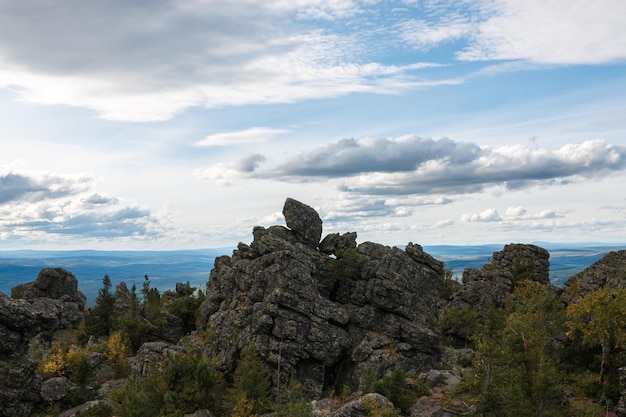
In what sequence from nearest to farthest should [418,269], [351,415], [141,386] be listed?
1. [351,415]
2. [141,386]
3. [418,269]

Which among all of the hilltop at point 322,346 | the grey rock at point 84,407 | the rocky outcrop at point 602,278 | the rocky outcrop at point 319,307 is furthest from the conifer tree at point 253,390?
the rocky outcrop at point 602,278

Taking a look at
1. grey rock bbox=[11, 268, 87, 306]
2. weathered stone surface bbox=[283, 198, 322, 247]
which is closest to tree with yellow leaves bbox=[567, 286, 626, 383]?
weathered stone surface bbox=[283, 198, 322, 247]

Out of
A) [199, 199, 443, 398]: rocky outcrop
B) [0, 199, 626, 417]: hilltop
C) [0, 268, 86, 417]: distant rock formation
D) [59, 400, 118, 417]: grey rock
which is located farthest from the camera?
[199, 199, 443, 398]: rocky outcrop

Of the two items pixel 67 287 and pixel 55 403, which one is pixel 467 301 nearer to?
pixel 55 403

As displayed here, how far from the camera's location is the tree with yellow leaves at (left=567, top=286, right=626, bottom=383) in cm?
6262

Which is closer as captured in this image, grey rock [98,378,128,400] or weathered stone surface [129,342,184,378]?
grey rock [98,378,128,400]

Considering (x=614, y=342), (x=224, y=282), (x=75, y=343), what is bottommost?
(x=75, y=343)

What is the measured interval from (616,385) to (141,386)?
6089 centimetres

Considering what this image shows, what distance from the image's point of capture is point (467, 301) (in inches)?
3974

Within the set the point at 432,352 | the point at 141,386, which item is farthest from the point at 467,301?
the point at 141,386

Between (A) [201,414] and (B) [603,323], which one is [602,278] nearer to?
(B) [603,323]

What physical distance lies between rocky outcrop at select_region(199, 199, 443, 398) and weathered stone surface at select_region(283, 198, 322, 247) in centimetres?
19

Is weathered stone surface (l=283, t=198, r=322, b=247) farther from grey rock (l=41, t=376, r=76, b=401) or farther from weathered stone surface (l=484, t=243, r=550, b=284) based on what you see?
weathered stone surface (l=484, t=243, r=550, b=284)

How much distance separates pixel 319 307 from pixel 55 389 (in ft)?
125
